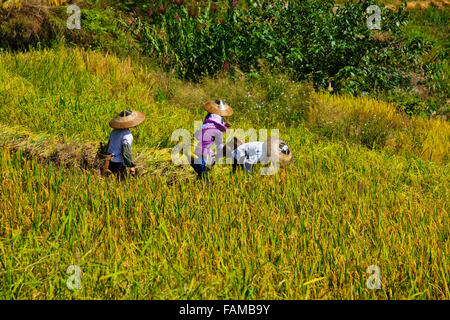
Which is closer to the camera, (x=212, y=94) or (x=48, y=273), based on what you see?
(x=48, y=273)

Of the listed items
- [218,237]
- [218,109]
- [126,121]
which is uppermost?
[218,109]

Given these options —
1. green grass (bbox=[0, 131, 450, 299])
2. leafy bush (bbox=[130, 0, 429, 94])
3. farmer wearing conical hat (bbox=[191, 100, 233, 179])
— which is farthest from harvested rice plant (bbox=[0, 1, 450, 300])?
leafy bush (bbox=[130, 0, 429, 94])

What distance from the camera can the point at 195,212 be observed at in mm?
2688

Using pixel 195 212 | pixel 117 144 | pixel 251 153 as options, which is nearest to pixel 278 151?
pixel 251 153

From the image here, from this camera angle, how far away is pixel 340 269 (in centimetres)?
212

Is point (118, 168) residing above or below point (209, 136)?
below

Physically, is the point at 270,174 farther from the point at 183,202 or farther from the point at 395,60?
the point at 395,60

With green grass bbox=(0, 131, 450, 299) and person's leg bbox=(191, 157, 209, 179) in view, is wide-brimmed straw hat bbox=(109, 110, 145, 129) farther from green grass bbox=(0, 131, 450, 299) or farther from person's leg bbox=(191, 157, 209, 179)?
person's leg bbox=(191, 157, 209, 179)

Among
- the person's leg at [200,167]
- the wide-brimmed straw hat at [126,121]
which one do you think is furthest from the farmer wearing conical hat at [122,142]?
the person's leg at [200,167]

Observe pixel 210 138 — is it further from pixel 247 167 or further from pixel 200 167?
pixel 247 167

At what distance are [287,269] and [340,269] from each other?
307 millimetres

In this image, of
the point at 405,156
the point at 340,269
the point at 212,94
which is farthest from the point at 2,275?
the point at 212,94

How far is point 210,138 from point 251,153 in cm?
46

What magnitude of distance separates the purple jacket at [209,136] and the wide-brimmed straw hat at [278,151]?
1.83 feet
